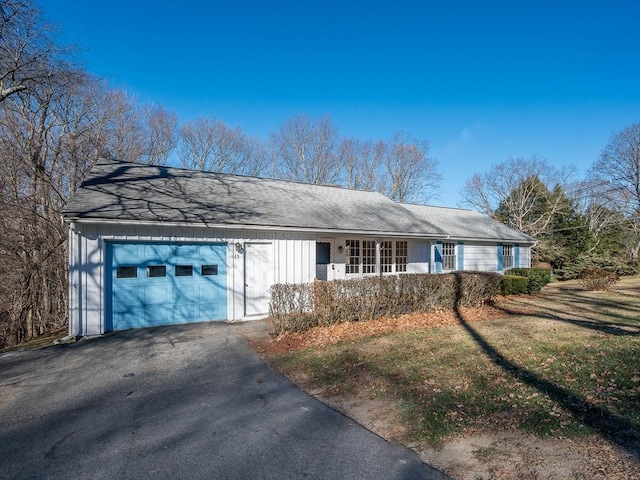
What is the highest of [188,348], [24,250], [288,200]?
[288,200]

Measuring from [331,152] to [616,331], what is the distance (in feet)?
91.0

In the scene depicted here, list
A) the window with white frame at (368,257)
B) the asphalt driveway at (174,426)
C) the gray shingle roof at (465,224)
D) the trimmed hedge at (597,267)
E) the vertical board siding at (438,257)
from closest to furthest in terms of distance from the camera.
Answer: the asphalt driveway at (174,426)
the window with white frame at (368,257)
the vertical board siding at (438,257)
the gray shingle roof at (465,224)
the trimmed hedge at (597,267)

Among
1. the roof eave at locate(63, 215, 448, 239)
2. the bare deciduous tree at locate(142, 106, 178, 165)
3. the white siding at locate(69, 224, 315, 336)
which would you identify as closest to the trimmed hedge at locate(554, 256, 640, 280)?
the roof eave at locate(63, 215, 448, 239)

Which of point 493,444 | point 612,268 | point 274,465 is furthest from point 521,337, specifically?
point 612,268

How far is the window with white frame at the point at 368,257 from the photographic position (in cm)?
1444

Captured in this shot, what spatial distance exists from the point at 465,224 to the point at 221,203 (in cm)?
1480

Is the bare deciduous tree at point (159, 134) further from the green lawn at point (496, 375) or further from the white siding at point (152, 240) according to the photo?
the green lawn at point (496, 375)

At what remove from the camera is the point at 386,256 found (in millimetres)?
15086

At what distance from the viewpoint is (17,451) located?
3584 mm

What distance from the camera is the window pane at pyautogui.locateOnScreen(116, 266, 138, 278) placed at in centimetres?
862

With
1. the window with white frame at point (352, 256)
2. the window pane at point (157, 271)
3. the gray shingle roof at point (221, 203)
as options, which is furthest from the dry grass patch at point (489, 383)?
the window with white frame at point (352, 256)

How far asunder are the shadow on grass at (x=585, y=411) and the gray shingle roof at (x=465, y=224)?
1209 cm

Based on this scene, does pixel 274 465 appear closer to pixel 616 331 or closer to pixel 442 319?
pixel 442 319

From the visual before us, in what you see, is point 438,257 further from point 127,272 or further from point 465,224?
point 127,272
